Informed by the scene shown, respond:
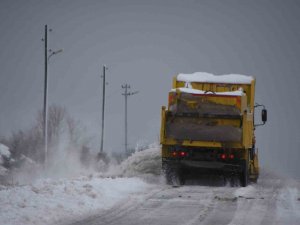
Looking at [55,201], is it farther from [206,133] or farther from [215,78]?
[215,78]

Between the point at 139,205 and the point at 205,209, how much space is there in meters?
1.40

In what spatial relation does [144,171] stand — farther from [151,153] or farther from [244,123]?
[244,123]

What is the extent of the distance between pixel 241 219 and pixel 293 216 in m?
1.00

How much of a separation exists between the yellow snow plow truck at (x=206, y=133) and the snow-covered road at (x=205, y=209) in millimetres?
2875

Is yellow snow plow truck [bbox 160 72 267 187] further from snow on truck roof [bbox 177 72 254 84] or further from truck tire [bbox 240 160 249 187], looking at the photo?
snow on truck roof [bbox 177 72 254 84]

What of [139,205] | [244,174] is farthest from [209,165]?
[139,205]

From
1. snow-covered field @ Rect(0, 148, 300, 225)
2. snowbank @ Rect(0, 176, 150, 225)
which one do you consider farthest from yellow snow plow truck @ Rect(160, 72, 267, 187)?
snowbank @ Rect(0, 176, 150, 225)

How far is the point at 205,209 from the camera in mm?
16719

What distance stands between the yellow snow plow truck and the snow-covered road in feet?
9.43

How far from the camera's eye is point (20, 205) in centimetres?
1514

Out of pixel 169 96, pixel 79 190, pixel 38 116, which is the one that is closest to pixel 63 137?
pixel 38 116

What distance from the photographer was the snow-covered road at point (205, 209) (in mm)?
14945

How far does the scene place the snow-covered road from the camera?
49.0 ft

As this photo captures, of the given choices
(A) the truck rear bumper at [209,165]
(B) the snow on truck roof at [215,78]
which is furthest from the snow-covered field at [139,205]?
(B) the snow on truck roof at [215,78]
